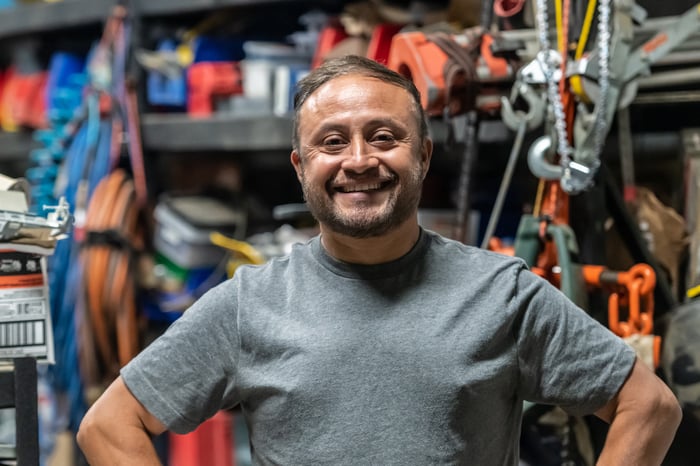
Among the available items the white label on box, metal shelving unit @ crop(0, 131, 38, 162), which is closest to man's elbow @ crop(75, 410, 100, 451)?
the white label on box

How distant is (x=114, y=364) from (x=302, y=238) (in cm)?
67

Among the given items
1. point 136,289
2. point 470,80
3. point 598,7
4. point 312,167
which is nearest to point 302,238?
point 136,289

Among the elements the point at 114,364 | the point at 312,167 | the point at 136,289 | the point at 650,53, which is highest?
the point at 650,53

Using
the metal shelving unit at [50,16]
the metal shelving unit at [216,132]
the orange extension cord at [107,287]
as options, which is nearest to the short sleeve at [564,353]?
the metal shelving unit at [216,132]

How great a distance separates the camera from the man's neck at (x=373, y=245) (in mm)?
1169

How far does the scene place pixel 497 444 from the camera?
3.81 feet

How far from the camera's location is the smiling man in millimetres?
1114

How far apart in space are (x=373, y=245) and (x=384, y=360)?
0.15m

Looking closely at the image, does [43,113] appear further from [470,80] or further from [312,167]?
[312,167]

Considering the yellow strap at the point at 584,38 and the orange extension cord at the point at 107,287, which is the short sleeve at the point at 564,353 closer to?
the yellow strap at the point at 584,38

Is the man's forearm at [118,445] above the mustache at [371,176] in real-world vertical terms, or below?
below

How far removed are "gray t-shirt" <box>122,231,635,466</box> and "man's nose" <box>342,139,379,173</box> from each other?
14 centimetres

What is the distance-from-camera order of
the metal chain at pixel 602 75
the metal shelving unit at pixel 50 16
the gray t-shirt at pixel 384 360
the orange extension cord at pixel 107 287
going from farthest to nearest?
the metal shelving unit at pixel 50 16
the orange extension cord at pixel 107 287
the metal chain at pixel 602 75
the gray t-shirt at pixel 384 360

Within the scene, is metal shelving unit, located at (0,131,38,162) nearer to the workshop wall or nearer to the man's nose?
the workshop wall
